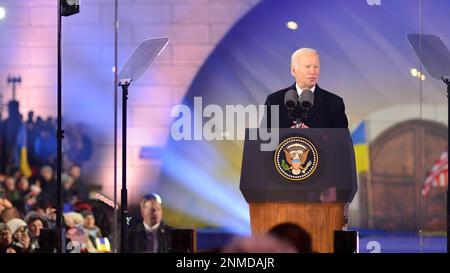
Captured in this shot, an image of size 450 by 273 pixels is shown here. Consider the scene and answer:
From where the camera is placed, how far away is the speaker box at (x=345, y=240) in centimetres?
712

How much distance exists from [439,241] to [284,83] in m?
1.37

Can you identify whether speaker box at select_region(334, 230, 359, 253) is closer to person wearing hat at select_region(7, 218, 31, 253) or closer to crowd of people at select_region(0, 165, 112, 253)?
crowd of people at select_region(0, 165, 112, 253)

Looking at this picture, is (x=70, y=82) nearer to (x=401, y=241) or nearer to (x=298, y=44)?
(x=298, y=44)

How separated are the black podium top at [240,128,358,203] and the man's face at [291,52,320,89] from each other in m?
0.32

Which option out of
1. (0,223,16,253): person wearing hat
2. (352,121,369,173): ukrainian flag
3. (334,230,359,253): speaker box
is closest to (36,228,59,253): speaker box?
(0,223,16,253): person wearing hat

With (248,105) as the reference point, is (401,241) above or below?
below

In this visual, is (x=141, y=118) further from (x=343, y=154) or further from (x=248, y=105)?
(x=343, y=154)

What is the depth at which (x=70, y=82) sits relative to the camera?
7.57 metres

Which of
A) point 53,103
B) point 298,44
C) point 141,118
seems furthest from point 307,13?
point 53,103

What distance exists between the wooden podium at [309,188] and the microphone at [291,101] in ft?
0.41

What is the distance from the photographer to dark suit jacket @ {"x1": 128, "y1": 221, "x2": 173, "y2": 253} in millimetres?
7414
